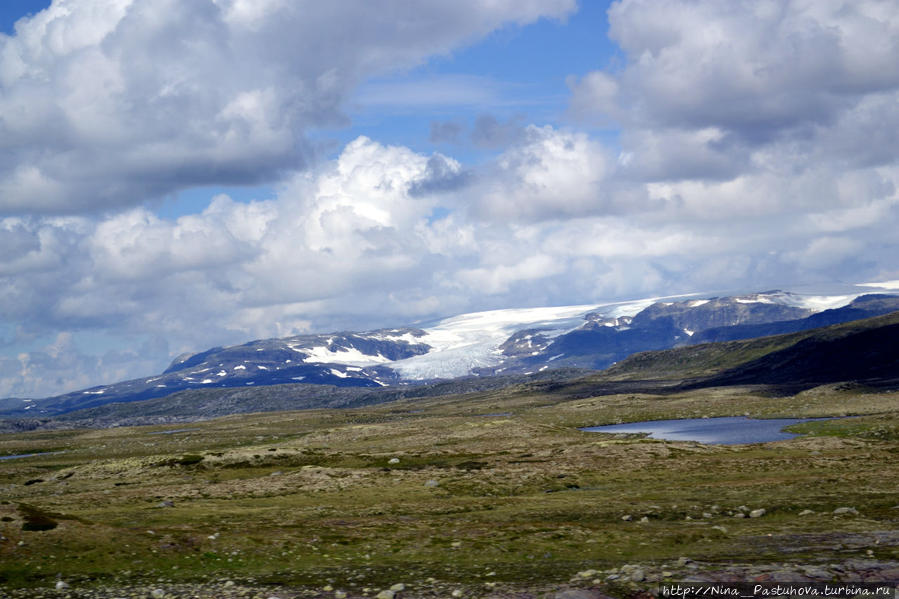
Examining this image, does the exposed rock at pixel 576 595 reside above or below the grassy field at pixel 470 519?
above

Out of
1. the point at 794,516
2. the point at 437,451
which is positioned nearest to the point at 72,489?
the point at 437,451

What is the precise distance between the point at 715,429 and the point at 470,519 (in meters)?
98.1

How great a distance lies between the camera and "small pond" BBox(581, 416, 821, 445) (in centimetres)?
10784

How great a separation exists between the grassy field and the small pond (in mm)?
23299

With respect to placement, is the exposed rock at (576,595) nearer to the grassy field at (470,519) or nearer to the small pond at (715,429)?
the grassy field at (470,519)

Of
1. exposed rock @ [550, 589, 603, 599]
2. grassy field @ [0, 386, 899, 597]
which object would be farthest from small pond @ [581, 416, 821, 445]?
exposed rock @ [550, 589, 603, 599]

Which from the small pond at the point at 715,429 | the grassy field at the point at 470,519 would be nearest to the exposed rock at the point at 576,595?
the grassy field at the point at 470,519

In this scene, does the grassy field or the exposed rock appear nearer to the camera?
the exposed rock

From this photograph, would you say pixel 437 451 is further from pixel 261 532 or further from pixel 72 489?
pixel 261 532

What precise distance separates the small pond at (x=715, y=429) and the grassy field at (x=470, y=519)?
23299 millimetres

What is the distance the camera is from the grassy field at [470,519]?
1147 inches

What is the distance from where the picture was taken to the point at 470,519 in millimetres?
43688

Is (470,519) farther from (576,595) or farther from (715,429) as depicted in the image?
(715,429)

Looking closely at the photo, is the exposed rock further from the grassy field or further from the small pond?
the small pond
